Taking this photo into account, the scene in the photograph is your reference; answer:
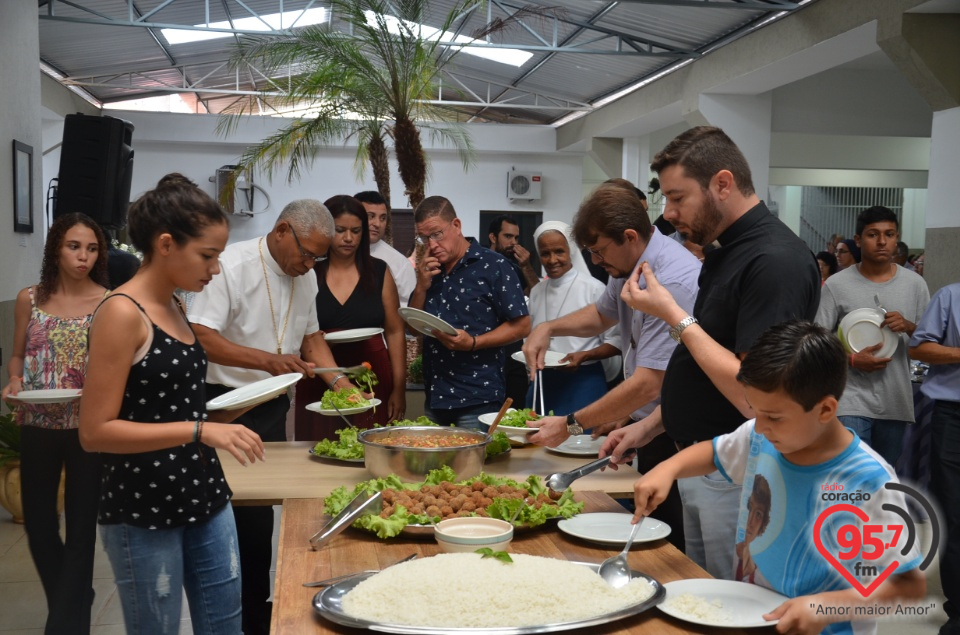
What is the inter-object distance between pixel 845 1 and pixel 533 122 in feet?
26.0

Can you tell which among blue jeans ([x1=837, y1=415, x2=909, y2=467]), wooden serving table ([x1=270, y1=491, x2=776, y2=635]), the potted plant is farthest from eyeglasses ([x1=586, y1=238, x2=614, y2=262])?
the potted plant

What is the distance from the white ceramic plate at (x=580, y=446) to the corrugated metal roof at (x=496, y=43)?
17.4 feet

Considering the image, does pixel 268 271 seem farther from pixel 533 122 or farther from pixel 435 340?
pixel 533 122

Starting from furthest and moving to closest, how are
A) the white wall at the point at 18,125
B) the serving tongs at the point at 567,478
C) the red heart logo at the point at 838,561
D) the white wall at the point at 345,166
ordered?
the white wall at the point at 345,166, the white wall at the point at 18,125, the serving tongs at the point at 567,478, the red heart logo at the point at 838,561

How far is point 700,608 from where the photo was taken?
1.48 meters

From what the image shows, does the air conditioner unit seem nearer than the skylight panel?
No

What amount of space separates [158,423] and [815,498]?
126 centimetres

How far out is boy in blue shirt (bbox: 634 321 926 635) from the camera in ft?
4.45

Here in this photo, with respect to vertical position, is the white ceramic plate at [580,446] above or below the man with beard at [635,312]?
below

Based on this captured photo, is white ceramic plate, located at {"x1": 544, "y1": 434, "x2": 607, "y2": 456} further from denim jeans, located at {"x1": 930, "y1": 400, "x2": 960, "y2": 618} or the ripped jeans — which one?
denim jeans, located at {"x1": 930, "y1": 400, "x2": 960, "y2": 618}

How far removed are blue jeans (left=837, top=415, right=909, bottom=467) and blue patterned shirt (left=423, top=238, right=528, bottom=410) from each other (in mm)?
1575

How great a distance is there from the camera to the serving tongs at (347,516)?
187 cm

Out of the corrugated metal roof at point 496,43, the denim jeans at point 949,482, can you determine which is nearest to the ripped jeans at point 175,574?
the denim jeans at point 949,482

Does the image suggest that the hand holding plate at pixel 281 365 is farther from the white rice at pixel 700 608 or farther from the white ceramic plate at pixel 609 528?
the white rice at pixel 700 608
